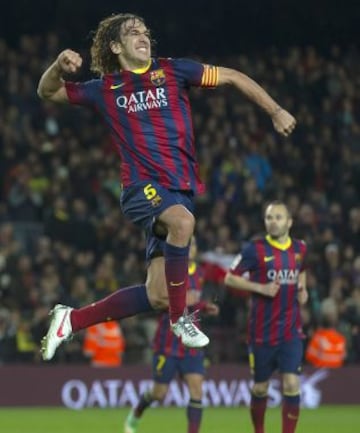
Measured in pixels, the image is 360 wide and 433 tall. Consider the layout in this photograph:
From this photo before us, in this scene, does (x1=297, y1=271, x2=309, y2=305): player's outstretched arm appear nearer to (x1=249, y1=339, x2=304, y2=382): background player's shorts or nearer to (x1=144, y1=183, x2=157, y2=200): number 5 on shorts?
(x1=249, y1=339, x2=304, y2=382): background player's shorts

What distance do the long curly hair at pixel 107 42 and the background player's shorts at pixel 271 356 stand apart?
3.81 m

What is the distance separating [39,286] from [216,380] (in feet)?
7.86

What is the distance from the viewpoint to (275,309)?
1195 cm

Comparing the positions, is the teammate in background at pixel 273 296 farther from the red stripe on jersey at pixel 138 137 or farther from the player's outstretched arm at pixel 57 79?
the player's outstretched arm at pixel 57 79

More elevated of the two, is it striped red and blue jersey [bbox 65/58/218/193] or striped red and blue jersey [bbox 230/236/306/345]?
striped red and blue jersey [bbox 65/58/218/193]

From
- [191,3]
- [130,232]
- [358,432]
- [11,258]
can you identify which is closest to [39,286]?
[11,258]

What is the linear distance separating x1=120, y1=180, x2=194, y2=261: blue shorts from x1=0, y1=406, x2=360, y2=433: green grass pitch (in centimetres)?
516

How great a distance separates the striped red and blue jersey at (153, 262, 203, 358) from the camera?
41.4ft

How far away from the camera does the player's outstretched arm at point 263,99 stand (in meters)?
8.15

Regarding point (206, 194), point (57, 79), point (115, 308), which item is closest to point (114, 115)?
point (57, 79)

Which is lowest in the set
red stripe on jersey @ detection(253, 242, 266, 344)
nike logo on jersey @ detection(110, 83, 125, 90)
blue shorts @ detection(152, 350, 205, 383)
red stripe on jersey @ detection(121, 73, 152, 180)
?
blue shorts @ detection(152, 350, 205, 383)

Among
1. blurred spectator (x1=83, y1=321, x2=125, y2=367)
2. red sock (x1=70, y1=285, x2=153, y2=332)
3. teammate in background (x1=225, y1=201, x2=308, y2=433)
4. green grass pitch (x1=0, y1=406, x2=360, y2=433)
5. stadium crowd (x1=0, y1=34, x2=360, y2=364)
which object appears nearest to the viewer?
red sock (x1=70, y1=285, x2=153, y2=332)

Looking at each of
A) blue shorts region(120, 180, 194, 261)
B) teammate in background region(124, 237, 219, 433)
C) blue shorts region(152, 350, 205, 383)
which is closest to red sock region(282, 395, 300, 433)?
teammate in background region(124, 237, 219, 433)

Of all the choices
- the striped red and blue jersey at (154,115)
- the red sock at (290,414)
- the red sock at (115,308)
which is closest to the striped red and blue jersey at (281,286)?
the red sock at (290,414)
